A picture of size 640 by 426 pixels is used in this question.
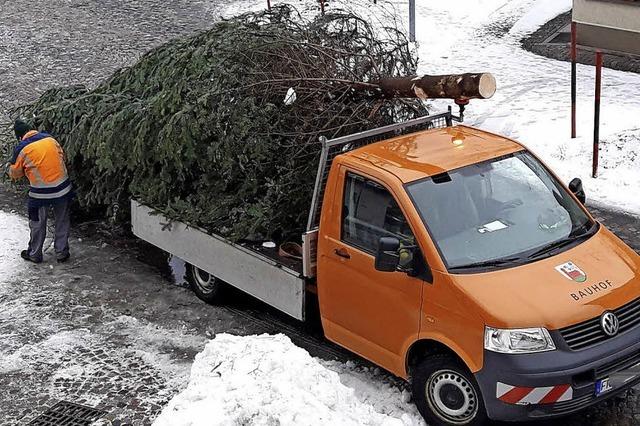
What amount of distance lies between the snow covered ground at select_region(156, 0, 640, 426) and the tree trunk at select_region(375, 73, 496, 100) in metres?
2.38

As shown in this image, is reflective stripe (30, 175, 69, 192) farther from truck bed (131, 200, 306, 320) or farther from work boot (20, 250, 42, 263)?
truck bed (131, 200, 306, 320)

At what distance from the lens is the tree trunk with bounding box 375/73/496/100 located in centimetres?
731

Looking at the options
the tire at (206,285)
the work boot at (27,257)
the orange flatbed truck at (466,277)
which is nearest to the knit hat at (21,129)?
the work boot at (27,257)

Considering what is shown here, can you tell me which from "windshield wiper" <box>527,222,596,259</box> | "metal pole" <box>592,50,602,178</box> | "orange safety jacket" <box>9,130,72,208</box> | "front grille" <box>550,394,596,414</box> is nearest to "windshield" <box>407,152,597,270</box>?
"windshield wiper" <box>527,222,596,259</box>

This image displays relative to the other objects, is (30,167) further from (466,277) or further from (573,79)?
(573,79)

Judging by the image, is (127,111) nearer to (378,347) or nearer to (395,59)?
(395,59)

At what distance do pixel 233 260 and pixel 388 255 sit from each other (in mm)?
2166

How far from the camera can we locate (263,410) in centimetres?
529

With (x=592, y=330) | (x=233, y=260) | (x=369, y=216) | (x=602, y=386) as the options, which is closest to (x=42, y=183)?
(x=233, y=260)

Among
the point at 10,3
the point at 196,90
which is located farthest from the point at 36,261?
the point at 10,3

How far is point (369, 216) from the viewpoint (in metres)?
6.71

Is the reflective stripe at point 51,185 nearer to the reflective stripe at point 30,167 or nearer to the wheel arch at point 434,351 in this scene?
the reflective stripe at point 30,167

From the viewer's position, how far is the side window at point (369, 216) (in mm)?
6516

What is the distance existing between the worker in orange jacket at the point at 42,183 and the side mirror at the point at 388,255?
4.68 metres
